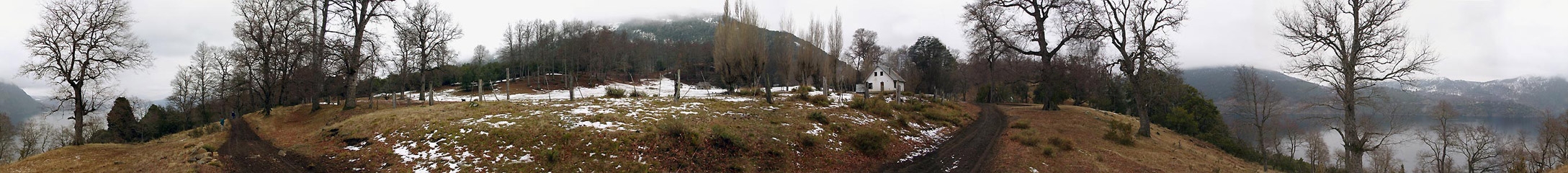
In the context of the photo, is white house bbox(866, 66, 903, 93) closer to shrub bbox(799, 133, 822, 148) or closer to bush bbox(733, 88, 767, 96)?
bush bbox(733, 88, 767, 96)

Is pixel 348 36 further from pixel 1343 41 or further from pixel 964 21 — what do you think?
pixel 1343 41

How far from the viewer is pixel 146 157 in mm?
10062

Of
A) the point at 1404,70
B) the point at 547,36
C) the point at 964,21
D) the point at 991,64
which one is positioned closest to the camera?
the point at 1404,70

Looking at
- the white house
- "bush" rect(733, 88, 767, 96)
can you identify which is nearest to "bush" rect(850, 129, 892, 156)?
"bush" rect(733, 88, 767, 96)

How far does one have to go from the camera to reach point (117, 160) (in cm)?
984

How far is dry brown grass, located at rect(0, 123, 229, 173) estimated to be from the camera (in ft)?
28.5

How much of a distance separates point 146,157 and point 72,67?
7027 mm

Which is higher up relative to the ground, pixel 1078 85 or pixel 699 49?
pixel 699 49

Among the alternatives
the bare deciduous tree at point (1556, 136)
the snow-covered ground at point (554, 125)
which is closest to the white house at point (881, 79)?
the snow-covered ground at point (554, 125)

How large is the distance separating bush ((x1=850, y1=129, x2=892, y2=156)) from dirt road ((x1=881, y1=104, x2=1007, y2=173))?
0.67 metres

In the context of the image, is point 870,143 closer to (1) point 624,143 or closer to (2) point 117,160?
(1) point 624,143

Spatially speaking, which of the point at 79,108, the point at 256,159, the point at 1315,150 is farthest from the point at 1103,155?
the point at 79,108

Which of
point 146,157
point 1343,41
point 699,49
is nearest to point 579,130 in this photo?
point 146,157

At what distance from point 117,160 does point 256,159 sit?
2254mm
